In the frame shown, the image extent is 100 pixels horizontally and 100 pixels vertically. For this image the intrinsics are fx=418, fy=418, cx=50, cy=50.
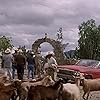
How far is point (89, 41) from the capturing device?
65.2 metres

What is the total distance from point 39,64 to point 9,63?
1167 centimetres

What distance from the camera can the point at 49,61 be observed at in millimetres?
18109

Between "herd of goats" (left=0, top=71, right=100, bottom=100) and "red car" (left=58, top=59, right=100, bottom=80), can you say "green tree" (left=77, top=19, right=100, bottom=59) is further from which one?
"herd of goats" (left=0, top=71, right=100, bottom=100)

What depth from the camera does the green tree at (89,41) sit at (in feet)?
211

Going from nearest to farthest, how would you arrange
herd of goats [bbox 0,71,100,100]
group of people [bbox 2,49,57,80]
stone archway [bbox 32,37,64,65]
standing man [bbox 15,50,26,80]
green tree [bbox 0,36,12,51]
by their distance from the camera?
herd of goats [bbox 0,71,100,100], group of people [bbox 2,49,57,80], standing man [bbox 15,50,26,80], stone archway [bbox 32,37,64,65], green tree [bbox 0,36,12,51]

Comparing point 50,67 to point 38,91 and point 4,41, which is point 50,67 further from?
point 4,41

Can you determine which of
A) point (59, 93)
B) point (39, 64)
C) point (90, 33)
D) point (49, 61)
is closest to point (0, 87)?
point (59, 93)

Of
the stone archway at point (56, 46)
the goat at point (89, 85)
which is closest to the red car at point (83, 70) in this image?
the goat at point (89, 85)

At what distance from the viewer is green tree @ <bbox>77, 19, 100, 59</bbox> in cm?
6421

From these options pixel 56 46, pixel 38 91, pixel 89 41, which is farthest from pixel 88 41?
pixel 38 91

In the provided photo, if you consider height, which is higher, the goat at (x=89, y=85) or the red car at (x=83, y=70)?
the red car at (x=83, y=70)

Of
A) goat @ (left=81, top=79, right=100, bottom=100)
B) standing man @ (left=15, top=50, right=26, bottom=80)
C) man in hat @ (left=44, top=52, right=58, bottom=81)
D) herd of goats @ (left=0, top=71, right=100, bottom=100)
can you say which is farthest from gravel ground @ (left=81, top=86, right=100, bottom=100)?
herd of goats @ (left=0, top=71, right=100, bottom=100)

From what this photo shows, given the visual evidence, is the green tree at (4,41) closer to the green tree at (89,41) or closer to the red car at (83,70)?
the green tree at (89,41)

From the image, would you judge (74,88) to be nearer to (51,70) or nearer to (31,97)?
(31,97)
